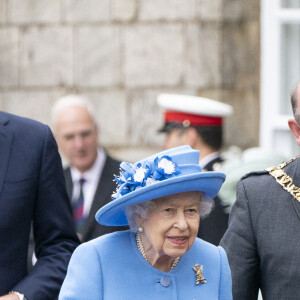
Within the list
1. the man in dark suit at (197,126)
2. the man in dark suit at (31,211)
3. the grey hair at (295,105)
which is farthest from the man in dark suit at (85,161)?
the grey hair at (295,105)

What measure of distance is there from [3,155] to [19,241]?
36 centimetres

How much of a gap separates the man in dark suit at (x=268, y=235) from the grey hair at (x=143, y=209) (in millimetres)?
369

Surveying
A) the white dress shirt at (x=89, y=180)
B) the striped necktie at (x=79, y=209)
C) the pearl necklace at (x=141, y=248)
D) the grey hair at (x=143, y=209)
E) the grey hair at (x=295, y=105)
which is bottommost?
the striped necktie at (x=79, y=209)

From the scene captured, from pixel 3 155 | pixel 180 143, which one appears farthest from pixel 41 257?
pixel 180 143

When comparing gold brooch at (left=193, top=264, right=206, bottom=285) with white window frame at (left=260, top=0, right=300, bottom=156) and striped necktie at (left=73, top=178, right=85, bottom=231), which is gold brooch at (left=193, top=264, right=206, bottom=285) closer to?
striped necktie at (left=73, top=178, right=85, bottom=231)

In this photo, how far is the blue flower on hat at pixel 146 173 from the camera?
382cm

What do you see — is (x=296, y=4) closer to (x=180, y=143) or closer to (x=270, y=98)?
(x=270, y=98)

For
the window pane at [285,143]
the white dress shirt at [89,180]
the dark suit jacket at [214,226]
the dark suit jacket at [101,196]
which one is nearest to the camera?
the dark suit jacket at [214,226]

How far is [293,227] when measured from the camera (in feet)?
13.8

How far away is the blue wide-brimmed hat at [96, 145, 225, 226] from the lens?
3.74 m

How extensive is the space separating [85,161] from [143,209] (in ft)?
10.2

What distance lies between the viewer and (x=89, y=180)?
22.2 ft

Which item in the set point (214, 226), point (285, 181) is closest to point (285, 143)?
point (214, 226)

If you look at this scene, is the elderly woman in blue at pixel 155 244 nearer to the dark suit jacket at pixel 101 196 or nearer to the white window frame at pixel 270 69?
the dark suit jacket at pixel 101 196
